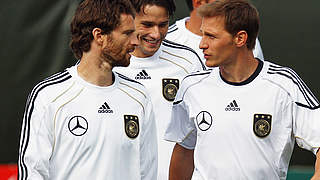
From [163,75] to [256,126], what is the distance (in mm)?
1311

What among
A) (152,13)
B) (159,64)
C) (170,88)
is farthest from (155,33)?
(170,88)

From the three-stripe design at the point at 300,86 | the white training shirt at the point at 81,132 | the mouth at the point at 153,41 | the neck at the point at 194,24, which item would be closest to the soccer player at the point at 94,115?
the white training shirt at the point at 81,132

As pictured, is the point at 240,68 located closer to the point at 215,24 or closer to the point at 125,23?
the point at 215,24

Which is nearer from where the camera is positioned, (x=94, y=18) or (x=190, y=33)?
(x=94, y=18)

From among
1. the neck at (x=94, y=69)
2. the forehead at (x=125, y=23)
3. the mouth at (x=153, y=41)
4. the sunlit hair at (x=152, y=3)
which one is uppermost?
the sunlit hair at (x=152, y=3)

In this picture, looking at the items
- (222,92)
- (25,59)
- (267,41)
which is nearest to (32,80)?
(25,59)

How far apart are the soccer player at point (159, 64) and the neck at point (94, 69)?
3.91 feet

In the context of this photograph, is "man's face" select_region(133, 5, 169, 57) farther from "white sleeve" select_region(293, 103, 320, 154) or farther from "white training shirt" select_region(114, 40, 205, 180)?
"white sleeve" select_region(293, 103, 320, 154)

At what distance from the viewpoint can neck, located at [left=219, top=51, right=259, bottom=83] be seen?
22.0 feet

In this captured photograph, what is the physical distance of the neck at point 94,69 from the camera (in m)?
6.29

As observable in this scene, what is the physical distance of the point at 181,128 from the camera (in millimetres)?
6992

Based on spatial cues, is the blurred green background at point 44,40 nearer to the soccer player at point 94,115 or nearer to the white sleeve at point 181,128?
the white sleeve at point 181,128

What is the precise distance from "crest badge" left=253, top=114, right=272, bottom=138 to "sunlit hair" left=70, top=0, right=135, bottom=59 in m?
1.18

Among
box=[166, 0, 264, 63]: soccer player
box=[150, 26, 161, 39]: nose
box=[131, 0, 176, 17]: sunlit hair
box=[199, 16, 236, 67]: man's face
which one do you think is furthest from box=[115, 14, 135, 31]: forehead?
box=[166, 0, 264, 63]: soccer player
